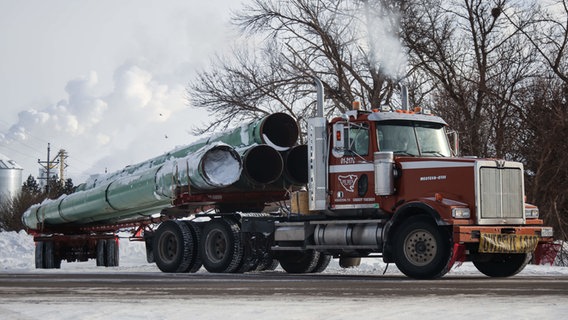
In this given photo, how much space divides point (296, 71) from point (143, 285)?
2024 cm

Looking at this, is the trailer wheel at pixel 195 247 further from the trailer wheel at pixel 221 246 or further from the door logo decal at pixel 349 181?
the door logo decal at pixel 349 181

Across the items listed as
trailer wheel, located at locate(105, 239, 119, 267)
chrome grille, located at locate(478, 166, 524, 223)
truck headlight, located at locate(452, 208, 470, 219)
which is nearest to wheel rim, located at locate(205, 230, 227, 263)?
truck headlight, located at locate(452, 208, 470, 219)

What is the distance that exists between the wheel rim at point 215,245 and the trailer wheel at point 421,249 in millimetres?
5091

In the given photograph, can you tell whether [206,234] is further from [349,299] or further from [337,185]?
[349,299]

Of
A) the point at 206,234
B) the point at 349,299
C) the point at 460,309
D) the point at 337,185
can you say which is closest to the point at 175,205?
the point at 206,234

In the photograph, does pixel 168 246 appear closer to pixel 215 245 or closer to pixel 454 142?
pixel 215 245

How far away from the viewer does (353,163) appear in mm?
18094

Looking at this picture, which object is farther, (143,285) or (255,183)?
(255,183)

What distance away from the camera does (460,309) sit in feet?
32.1

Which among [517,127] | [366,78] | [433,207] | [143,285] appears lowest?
[143,285]

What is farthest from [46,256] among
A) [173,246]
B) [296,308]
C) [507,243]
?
[296,308]

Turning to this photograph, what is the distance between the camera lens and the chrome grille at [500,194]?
55.9 ft

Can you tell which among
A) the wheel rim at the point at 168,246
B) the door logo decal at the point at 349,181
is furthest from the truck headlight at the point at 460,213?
the wheel rim at the point at 168,246

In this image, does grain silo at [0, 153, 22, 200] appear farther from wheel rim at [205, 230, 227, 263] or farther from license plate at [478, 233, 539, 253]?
license plate at [478, 233, 539, 253]
